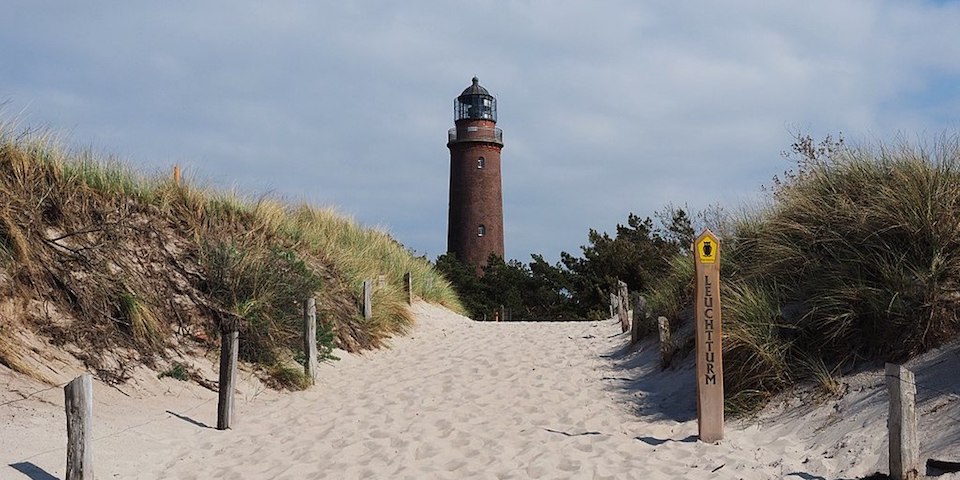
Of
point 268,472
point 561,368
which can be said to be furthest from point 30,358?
point 561,368

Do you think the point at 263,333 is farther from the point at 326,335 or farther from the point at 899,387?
the point at 899,387

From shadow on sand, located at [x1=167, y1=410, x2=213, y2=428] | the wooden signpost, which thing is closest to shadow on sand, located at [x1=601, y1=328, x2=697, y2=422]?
the wooden signpost

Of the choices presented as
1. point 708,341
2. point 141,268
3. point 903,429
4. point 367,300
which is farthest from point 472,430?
point 367,300

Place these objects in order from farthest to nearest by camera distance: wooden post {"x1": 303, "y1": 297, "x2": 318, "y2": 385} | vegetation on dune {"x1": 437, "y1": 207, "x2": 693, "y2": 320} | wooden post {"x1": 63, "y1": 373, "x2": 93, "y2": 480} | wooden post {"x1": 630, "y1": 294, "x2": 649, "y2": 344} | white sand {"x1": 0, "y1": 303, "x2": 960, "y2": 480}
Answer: vegetation on dune {"x1": 437, "y1": 207, "x2": 693, "y2": 320}
wooden post {"x1": 630, "y1": 294, "x2": 649, "y2": 344}
wooden post {"x1": 303, "y1": 297, "x2": 318, "y2": 385}
white sand {"x1": 0, "y1": 303, "x2": 960, "y2": 480}
wooden post {"x1": 63, "y1": 373, "x2": 93, "y2": 480}

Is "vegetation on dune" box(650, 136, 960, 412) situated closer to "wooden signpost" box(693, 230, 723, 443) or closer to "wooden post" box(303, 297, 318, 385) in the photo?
"wooden signpost" box(693, 230, 723, 443)

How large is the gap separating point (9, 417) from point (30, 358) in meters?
1.17

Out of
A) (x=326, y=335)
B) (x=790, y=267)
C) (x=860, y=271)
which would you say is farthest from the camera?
(x=326, y=335)

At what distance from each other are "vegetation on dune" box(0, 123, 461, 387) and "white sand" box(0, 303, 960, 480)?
732 millimetres

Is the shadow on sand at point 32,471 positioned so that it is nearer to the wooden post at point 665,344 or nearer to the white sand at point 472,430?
the white sand at point 472,430

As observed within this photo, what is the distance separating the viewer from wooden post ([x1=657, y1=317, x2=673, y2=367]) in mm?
10078

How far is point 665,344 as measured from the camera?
10.2 meters

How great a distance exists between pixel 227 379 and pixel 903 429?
603 centimetres

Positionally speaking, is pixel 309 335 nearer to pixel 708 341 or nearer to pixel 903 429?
pixel 708 341

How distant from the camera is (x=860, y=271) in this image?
7.95 metres
